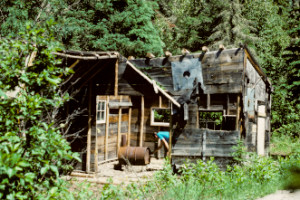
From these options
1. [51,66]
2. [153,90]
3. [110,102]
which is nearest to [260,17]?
[110,102]

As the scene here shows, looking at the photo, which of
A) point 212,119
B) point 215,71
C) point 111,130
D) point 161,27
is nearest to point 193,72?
point 215,71

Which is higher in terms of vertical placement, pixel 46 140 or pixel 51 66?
pixel 51 66

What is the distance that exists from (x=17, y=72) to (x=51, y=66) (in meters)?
0.48

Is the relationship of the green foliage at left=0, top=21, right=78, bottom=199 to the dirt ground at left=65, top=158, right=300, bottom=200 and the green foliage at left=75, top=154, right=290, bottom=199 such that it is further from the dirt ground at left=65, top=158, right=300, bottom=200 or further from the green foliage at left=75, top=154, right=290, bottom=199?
the dirt ground at left=65, top=158, right=300, bottom=200

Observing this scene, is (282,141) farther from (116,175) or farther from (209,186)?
(209,186)

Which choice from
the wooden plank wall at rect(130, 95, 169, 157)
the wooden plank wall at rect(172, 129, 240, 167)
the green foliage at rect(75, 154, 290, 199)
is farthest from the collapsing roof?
the wooden plank wall at rect(130, 95, 169, 157)

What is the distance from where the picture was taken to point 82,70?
10.2 metres

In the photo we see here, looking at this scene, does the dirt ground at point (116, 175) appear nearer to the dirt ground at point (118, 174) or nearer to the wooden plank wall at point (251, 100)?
the dirt ground at point (118, 174)

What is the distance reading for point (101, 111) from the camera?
1328 centimetres

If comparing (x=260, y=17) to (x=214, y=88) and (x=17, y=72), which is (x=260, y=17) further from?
(x=17, y=72)

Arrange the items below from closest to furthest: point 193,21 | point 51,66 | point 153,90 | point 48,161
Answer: point 48,161 < point 51,66 < point 153,90 < point 193,21

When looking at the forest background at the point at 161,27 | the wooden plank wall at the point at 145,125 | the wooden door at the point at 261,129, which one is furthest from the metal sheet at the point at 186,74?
the wooden plank wall at the point at 145,125

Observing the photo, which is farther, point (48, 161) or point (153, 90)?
point (153, 90)

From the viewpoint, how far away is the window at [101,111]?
13.1 m
